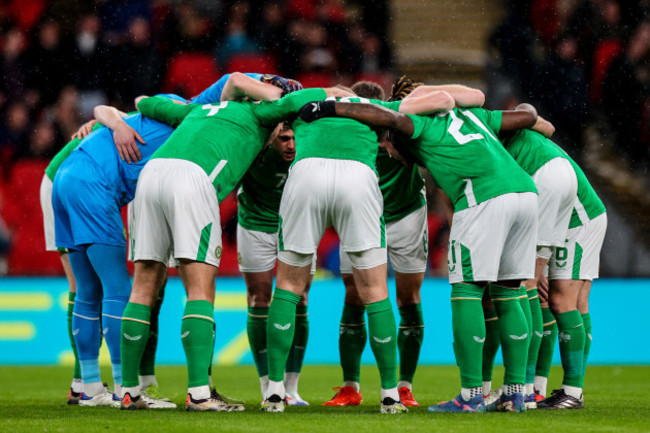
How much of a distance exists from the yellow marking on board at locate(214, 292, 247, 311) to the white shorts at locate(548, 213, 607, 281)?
486 centimetres

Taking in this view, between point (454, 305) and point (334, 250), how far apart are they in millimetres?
6123

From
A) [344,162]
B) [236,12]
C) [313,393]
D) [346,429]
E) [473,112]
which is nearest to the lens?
[346,429]

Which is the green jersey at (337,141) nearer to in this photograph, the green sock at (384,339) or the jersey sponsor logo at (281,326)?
the green sock at (384,339)

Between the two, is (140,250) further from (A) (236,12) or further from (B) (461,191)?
(A) (236,12)

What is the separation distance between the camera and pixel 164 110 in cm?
602

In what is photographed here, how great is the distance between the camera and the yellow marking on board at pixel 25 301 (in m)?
10.2

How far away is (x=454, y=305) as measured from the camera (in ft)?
17.7

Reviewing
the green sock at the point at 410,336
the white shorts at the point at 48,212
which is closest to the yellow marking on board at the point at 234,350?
the white shorts at the point at 48,212

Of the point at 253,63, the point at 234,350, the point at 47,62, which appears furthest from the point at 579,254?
the point at 47,62

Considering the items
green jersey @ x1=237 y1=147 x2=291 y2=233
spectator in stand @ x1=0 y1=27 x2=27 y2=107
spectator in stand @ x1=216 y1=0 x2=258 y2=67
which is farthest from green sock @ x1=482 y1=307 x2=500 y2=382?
spectator in stand @ x1=0 y1=27 x2=27 y2=107

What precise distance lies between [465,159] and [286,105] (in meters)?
1.12

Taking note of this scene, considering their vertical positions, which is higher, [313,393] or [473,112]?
[473,112]

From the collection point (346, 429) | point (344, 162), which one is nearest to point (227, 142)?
point (344, 162)

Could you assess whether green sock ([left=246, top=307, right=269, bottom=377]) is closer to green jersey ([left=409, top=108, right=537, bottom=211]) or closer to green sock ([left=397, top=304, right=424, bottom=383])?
green sock ([left=397, top=304, right=424, bottom=383])
